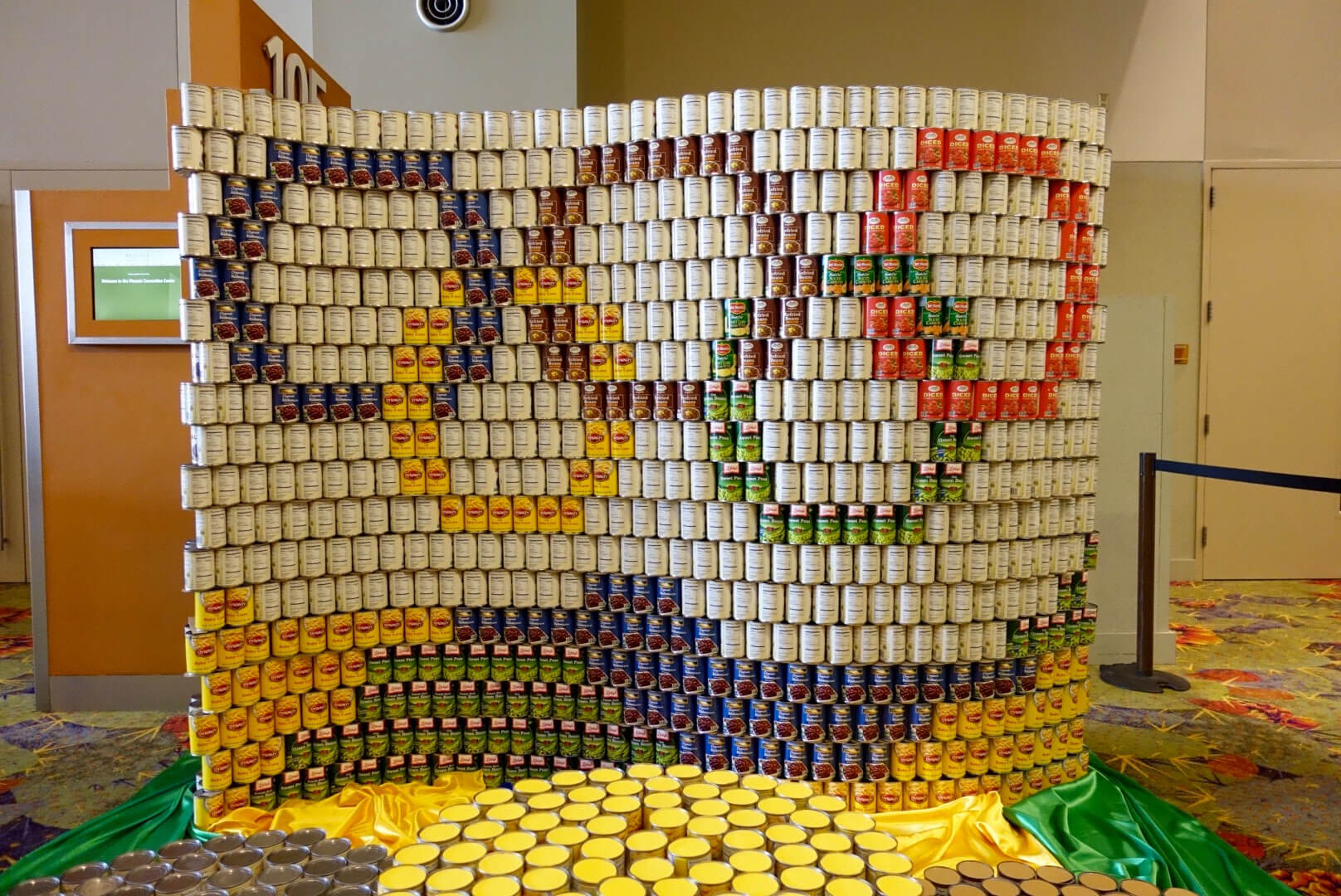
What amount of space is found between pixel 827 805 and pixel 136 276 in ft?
13.1

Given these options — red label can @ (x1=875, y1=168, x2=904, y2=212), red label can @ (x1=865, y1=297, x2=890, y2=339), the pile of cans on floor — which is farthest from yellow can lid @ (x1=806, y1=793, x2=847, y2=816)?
red label can @ (x1=875, y1=168, x2=904, y2=212)

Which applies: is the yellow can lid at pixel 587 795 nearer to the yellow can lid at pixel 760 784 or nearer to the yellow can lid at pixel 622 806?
the yellow can lid at pixel 622 806

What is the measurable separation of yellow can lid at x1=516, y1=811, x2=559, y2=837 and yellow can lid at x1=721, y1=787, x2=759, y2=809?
0.47 metres

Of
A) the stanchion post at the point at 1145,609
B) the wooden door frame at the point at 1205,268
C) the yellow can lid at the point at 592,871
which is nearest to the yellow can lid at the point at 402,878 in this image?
→ the yellow can lid at the point at 592,871

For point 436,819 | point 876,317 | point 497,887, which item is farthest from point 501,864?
point 876,317

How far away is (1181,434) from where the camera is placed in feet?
24.0

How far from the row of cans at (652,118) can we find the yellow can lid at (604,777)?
212cm

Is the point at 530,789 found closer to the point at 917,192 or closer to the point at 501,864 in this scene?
the point at 501,864

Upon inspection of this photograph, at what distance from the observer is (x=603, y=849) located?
2457mm

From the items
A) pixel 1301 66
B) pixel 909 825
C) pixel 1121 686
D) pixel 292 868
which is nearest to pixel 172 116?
pixel 292 868

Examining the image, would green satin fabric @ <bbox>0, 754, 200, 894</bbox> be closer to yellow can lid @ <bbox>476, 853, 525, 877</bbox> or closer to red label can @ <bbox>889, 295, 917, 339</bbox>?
yellow can lid @ <bbox>476, 853, 525, 877</bbox>

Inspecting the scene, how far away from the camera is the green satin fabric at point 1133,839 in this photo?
126 inches

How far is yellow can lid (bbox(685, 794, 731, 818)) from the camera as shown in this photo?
2639 mm

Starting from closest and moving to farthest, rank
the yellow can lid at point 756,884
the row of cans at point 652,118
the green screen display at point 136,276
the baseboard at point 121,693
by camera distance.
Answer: the yellow can lid at point 756,884
the row of cans at point 652,118
the green screen display at point 136,276
the baseboard at point 121,693
